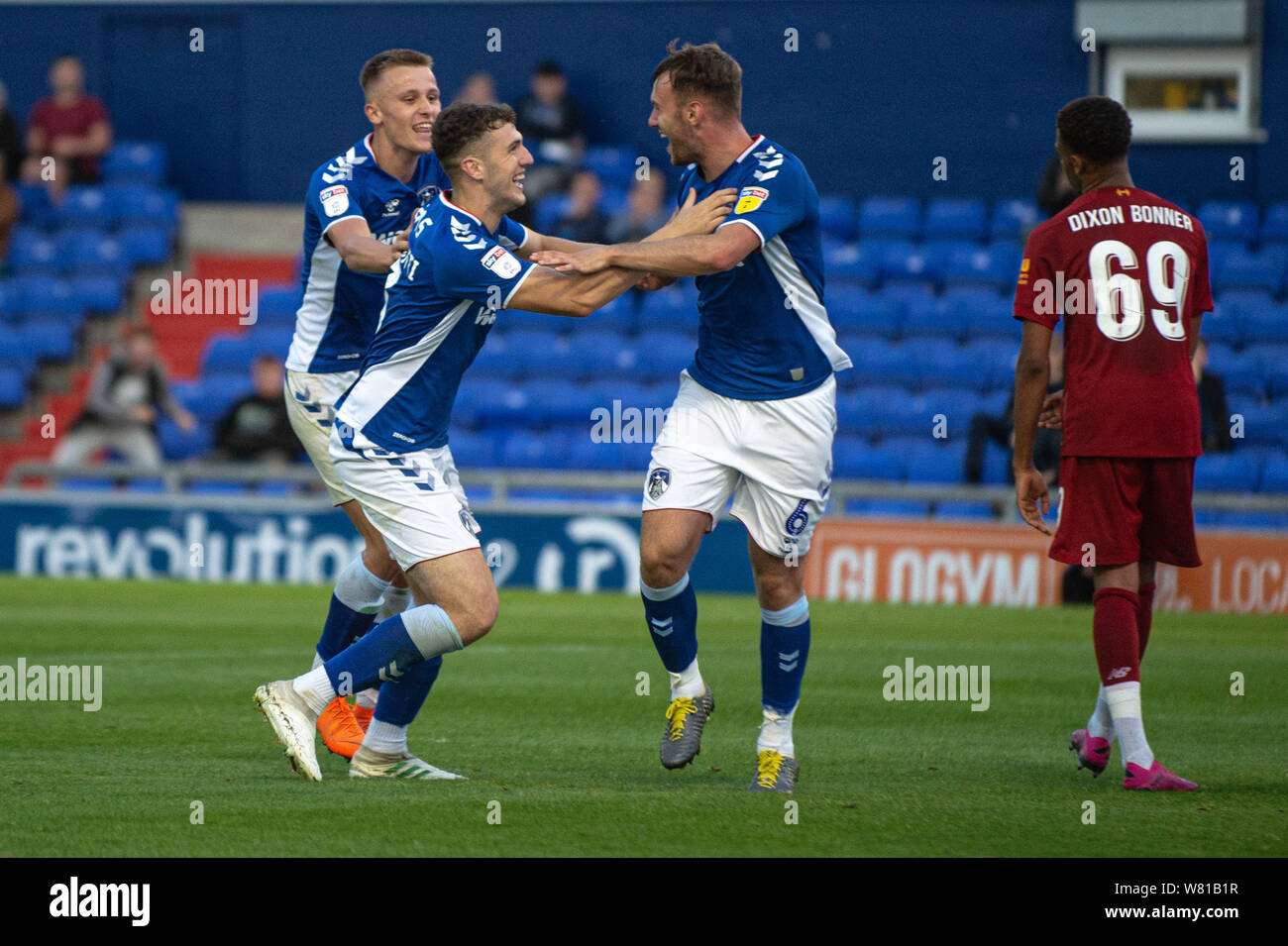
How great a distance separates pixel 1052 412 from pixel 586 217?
1130 centimetres

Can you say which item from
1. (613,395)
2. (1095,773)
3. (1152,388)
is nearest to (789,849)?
(1095,773)

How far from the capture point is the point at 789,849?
4.69 m

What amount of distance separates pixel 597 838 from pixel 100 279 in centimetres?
1644

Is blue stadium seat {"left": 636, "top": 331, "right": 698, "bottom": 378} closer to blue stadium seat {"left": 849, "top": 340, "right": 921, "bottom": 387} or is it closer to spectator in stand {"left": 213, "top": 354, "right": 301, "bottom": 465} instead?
blue stadium seat {"left": 849, "top": 340, "right": 921, "bottom": 387}

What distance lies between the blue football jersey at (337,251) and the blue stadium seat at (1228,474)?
9.90 metres

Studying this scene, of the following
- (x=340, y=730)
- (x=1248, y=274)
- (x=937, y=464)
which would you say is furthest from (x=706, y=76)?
(x=1248, y=274)

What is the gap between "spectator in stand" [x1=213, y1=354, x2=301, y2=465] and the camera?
16.2 meters

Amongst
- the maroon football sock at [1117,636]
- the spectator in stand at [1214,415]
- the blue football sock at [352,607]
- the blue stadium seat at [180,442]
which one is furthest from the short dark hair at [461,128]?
the blue stadium seat at [180,442]

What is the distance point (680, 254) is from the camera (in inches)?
226

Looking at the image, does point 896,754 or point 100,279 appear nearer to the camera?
point 896,754

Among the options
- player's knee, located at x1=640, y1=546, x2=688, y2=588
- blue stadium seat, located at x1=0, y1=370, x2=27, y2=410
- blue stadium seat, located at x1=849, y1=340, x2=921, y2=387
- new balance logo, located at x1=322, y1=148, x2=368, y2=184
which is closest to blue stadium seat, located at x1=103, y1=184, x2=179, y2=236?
blue stadium seat, located at x1=0, y1=370, x2=27, y2=410

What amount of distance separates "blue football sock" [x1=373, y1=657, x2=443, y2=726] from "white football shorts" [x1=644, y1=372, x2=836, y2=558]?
96cm

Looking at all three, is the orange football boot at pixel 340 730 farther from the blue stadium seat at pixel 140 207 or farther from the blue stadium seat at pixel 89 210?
the blue stadium seat at pixel 89 210
